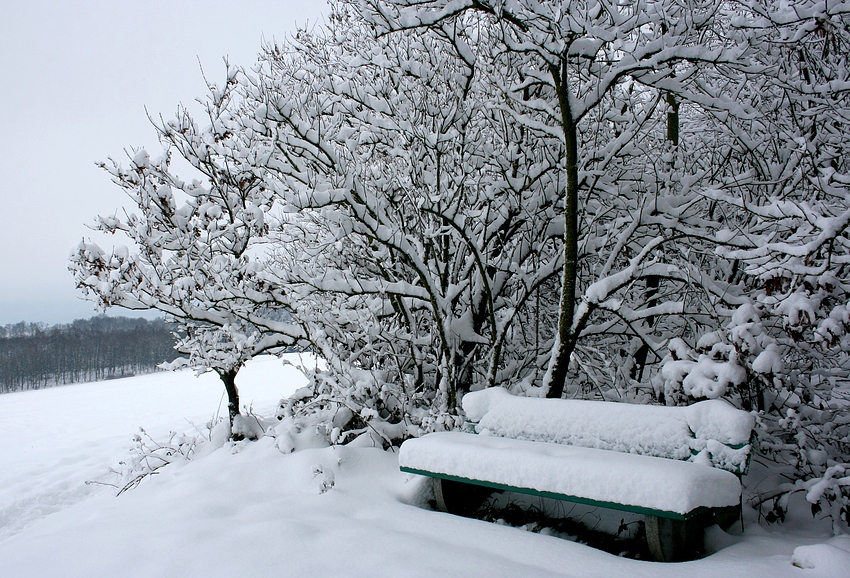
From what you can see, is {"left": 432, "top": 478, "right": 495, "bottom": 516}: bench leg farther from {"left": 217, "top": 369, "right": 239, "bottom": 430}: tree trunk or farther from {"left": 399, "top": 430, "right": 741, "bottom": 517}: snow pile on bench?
{"left": 217, "top": 369, "right": 239, "bottom": 430}: tree trunk

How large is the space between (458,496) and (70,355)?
179ft

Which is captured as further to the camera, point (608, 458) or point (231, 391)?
point (231, 391)

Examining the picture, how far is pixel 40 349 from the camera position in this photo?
151ft

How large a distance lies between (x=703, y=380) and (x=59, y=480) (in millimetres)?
9004

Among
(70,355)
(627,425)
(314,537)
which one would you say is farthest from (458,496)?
(70,355)

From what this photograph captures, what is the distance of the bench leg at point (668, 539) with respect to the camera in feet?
7.33

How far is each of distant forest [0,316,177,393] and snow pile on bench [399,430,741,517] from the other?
4428 centimetres

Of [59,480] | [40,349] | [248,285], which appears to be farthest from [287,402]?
[40,349]

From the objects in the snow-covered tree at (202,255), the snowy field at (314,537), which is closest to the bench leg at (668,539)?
the snowy field at (314,537)

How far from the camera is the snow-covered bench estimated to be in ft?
7.17

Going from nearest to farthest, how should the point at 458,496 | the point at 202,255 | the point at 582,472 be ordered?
the point at 582,472
the point at 458,496
the point at 202,255

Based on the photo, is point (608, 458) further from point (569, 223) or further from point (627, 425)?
point (569, 223)

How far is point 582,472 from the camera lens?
2340 millimetres

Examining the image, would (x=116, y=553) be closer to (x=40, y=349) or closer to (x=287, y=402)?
(x=287, y=402)
